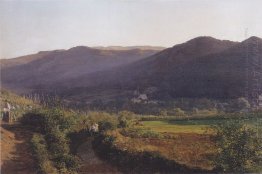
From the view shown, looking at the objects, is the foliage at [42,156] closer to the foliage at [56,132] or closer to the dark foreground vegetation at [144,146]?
the dark foreground vegetation at [144,146]

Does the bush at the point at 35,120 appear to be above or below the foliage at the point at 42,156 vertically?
above

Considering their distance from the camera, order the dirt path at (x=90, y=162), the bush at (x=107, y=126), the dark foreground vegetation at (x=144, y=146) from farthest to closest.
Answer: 1. the bush at (x=107, y=126)
2. the dirt path at (x=90, y=162)
3. the dark foreground vegetation at (x=144, y=146)

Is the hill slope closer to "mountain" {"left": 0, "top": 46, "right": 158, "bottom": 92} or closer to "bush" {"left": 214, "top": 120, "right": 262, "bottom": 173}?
"mountain" {"left": 0, "top": 46, "right": 158, "bottom": 92}

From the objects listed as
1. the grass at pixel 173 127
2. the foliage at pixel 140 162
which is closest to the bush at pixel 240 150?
the foliage at pixel 140 162

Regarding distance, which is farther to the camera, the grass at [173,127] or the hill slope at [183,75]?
the hill slope at [183,75]

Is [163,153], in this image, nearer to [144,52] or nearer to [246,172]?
[246,172]

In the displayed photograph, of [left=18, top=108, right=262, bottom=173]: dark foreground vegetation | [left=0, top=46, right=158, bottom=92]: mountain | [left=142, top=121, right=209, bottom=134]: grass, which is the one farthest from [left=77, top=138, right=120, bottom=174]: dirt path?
[left=0, top=46, right=158, bottom=92]: mountain

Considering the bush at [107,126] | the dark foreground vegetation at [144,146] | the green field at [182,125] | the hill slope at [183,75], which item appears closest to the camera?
the dark foreground vegetation at [144,146]
